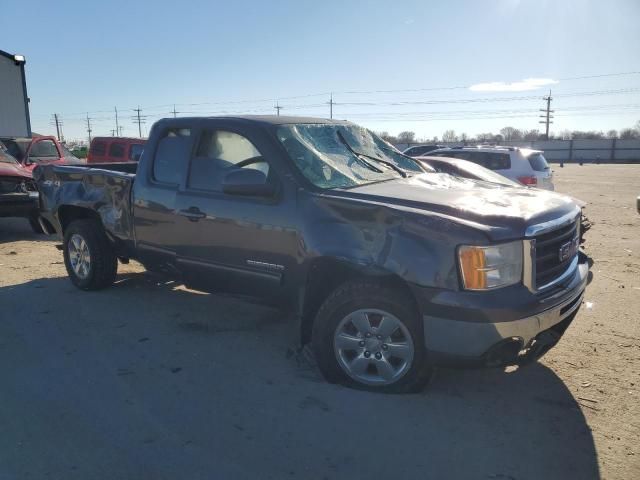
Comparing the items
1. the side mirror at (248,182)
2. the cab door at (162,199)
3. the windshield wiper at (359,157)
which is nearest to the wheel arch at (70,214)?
the cab door at (162,199)

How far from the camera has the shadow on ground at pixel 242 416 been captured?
2.87 meters

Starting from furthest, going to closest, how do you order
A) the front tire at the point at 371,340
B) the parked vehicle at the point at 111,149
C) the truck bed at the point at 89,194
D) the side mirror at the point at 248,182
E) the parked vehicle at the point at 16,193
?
the parked vehicle at the point at 111,149 → the parked vehicle at the point at 16,193 → the truck bed at the point at 89,194 → the side mirror at the point at 248,182 → the front tire at the point at 371,340

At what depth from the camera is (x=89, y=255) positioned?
Answer: 5.86m

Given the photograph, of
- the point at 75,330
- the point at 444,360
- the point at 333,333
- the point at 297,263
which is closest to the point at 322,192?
the point at 297,263

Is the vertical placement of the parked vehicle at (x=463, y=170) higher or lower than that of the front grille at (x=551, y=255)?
higher

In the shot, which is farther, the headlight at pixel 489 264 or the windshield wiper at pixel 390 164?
the windshield wiper at pixel 390 164

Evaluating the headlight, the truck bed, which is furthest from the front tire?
the truck bed

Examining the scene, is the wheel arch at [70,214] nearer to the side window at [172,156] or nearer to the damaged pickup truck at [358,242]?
the damaged pickup truck at [358,242]

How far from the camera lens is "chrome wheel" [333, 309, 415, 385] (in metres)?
3.49

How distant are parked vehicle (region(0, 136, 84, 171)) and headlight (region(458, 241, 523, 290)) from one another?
36.9 feet

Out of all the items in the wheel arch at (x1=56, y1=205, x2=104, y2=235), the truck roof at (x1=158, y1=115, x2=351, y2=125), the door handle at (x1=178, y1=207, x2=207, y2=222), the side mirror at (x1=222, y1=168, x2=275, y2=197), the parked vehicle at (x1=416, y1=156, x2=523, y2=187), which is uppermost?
the truck roof at (x1=158, y1=115, x2=351, y2=125)

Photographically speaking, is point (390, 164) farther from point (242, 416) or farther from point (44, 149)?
point (44, 149)

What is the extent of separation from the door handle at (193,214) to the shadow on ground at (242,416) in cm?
106

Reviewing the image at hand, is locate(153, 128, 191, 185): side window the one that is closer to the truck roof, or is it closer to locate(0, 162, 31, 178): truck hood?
the truck roof
